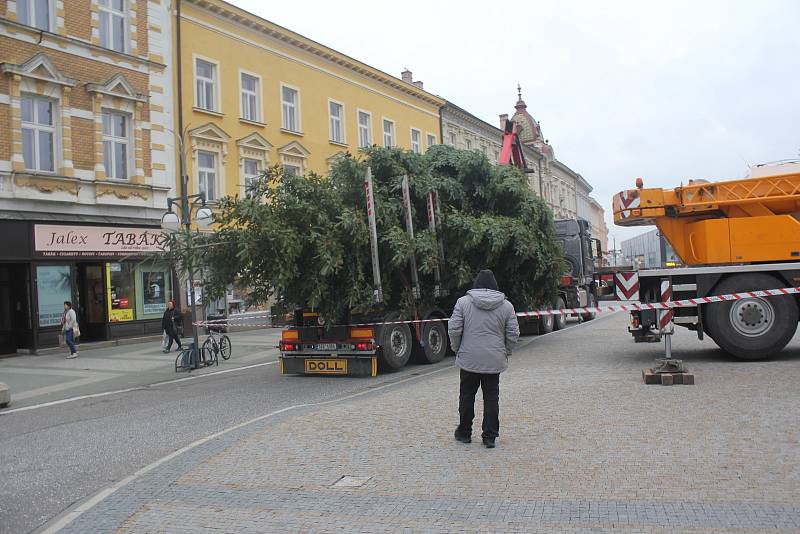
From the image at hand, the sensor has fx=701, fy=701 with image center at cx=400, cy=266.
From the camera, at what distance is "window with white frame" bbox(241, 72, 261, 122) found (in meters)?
26.7

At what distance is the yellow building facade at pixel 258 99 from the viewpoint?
24.5 metres

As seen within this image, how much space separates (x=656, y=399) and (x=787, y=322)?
4286 millimetres

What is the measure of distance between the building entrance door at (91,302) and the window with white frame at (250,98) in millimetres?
8720

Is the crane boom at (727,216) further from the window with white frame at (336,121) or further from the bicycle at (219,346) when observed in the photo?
the window with white frame at (336,121)

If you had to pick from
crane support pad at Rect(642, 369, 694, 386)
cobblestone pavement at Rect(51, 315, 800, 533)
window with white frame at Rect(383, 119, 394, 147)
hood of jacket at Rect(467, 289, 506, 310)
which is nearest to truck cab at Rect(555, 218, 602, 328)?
crane support pad at Rect(642, 369, 694, 386)

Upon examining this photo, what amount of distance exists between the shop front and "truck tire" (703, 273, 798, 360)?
12.6m

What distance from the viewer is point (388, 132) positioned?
117 ft

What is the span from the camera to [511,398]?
836cm

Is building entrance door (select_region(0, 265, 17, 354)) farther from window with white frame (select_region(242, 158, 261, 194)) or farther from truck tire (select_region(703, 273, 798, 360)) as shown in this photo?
truck tire (select_region(703, 273, 798, 360))

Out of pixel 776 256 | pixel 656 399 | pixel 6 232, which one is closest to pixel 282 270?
pixel 656 399

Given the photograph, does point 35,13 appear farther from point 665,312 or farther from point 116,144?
point 665,312

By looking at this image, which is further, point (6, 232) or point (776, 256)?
point (6, 232)

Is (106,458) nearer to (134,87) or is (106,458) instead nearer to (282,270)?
(282,270)

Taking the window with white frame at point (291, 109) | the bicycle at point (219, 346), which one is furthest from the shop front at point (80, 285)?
the window with white frame at point (291, 109)
